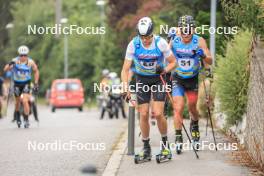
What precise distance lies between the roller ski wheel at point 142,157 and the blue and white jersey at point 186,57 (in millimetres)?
1704

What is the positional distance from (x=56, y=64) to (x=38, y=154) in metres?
53.5

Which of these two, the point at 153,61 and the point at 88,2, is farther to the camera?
the point at 88,2

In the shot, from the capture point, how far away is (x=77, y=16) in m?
68.1

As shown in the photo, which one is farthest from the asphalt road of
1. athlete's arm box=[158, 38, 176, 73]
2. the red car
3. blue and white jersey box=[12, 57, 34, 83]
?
the red car

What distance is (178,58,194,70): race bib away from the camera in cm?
1226

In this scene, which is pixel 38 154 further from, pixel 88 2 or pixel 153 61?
pixel 88 2

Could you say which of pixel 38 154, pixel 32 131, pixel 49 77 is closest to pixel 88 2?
pixel 49 77

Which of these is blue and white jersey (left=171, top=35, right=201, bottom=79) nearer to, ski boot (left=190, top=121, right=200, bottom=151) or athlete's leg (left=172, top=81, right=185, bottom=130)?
athlete's leg (left=172, top=81, right=185, bottom=130)
